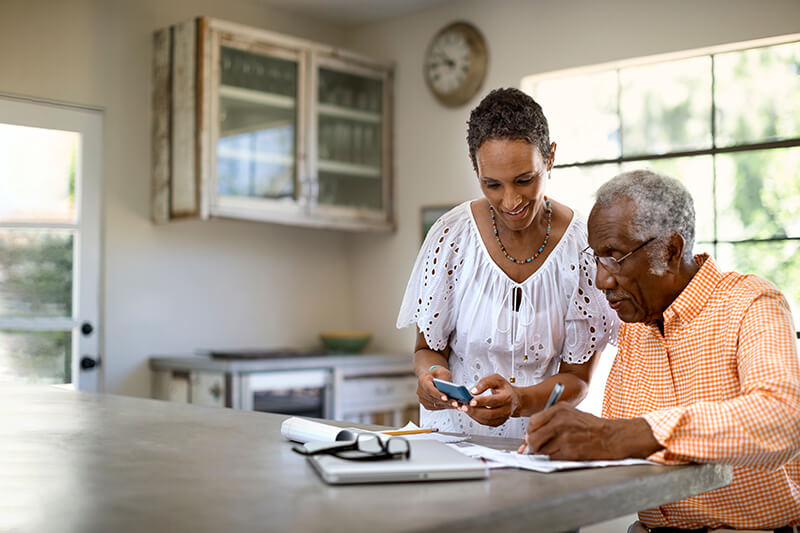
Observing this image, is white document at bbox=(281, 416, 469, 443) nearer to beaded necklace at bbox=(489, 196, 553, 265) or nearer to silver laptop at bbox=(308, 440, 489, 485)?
silver laptop at bbox=(308, 440, 489, 485)

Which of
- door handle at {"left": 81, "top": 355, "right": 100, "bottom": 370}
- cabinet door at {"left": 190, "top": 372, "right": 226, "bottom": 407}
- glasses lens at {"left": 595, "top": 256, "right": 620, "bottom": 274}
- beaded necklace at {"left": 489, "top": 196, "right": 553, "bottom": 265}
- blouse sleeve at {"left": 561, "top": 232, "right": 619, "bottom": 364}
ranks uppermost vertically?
beaded necklace at {"left": 489, "top": 196, "right": 553, "bottom": 265}

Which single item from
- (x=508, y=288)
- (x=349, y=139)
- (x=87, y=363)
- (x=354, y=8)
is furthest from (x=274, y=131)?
(x=508, y=288)

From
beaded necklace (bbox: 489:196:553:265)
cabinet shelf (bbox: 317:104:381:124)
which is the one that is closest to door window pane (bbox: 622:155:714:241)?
cabinet shelf (bbox: 317:104:381:124)

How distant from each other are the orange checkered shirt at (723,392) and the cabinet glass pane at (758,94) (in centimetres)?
246

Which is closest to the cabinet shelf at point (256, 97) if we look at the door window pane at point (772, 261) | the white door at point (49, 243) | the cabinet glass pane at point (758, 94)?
the white door at point (49, 243)

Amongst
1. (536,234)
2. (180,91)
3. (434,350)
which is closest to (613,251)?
(536,234)

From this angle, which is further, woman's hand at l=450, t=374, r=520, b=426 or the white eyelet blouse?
the white eyelet blouse

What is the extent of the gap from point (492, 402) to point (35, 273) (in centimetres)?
304

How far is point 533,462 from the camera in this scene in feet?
4.31

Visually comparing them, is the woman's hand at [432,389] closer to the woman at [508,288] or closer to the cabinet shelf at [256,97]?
the woman at [508,288]

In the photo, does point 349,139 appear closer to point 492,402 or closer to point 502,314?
point 502,314

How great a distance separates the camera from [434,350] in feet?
7.07

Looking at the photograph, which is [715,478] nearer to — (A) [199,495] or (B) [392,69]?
(A) [199,495]

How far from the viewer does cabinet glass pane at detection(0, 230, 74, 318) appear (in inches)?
159
